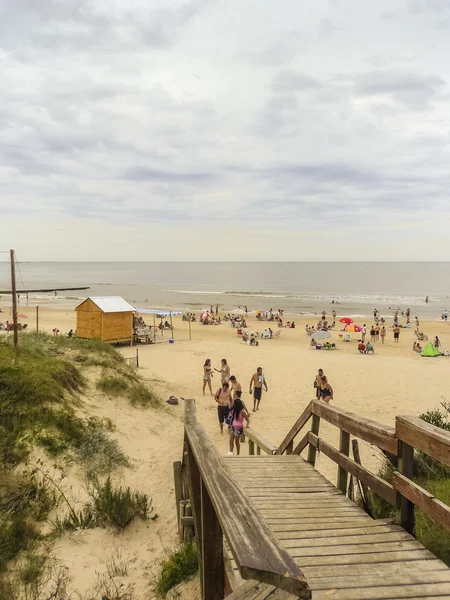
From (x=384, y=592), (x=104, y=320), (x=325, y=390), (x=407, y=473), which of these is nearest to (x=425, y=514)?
(x=407, y=473)

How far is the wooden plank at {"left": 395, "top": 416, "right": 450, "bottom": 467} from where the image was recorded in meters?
2.78

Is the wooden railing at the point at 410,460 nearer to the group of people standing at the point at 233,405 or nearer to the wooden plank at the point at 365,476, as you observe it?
the wooden plank at the point at 365,476

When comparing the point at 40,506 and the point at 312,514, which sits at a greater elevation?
the point at 312,514

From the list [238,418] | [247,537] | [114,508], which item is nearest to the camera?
[247,537]

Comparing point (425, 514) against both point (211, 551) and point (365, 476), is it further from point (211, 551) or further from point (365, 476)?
point (211, 551)

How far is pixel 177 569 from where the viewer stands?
4477 mm

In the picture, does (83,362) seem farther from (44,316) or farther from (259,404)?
(44,316)

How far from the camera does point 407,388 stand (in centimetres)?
1681

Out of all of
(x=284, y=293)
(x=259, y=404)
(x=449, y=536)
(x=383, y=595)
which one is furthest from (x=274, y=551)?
(x=284, y=293)

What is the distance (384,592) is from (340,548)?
527 mm

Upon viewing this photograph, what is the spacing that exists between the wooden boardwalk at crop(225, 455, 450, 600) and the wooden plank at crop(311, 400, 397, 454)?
619mm

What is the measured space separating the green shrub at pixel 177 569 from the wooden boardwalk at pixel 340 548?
1.09 meters

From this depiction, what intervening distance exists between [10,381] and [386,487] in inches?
271

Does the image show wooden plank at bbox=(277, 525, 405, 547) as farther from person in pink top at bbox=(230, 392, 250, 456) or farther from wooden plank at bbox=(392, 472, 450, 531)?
person in pink top at bbox=(230, 392, 250, 456)
